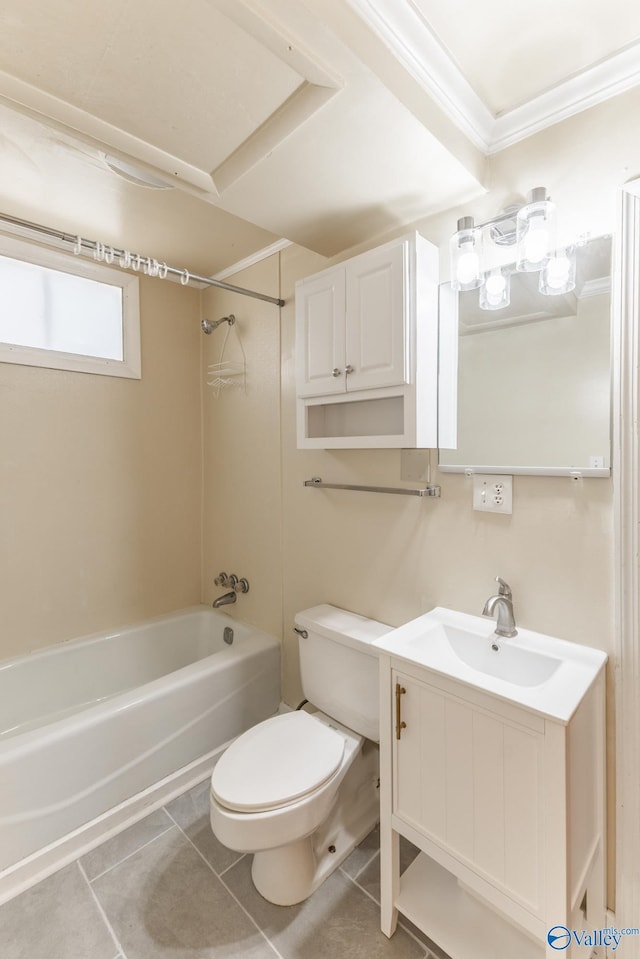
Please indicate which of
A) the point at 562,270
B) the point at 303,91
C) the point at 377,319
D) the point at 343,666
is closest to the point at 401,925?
the point at 343,666

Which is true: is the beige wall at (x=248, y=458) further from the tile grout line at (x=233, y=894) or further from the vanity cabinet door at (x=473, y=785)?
the vanity cabinet door at (x=473, y=785)

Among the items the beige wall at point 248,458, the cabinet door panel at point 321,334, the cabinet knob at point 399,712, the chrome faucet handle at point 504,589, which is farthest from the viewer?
the beige wall at point 248,458

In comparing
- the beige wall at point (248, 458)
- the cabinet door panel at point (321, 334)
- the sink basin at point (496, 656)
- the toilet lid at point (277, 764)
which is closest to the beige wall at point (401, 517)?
the beige wall at point (248, 458)

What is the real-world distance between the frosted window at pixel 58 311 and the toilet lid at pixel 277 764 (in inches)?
77.4

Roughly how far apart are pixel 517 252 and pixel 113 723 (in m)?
2.14

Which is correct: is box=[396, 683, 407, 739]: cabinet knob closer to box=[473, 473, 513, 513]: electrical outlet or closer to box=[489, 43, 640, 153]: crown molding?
box=[473, 473, 513, 513]: electrical outlet

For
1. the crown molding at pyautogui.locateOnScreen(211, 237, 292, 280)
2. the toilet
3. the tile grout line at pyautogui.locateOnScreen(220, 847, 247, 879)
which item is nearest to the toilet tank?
the toilet

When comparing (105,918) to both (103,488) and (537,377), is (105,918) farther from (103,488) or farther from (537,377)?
(537,377)

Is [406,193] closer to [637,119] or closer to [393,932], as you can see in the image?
[637,119]

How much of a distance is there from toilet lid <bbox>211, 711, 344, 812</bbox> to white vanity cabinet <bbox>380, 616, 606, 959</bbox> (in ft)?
0.75

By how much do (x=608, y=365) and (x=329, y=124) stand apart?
0.96 m

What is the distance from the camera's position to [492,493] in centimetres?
137

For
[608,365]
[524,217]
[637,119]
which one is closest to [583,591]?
[608,365]

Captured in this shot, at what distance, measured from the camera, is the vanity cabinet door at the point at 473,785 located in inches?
38.0
